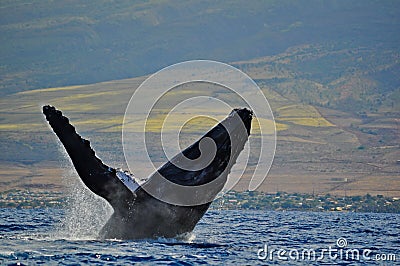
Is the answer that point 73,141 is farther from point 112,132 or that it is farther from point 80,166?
point 112,132

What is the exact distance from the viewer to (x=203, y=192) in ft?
54.1

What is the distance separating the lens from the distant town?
86.4 meters

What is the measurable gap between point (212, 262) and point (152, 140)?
438ft

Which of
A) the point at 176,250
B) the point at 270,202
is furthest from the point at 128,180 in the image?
the point at 270,202

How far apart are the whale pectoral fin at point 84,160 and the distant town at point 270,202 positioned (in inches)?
2544

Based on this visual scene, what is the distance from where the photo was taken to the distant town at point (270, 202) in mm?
86375

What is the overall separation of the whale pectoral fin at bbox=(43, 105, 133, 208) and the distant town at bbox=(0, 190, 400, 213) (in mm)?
64609

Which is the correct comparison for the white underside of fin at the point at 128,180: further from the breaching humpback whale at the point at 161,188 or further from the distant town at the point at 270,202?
the distant town at the point at 270,202

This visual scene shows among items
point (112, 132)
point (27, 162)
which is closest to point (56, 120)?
point (27, 162)

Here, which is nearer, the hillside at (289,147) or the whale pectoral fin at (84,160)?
the whale pectoral fin at (84,160)

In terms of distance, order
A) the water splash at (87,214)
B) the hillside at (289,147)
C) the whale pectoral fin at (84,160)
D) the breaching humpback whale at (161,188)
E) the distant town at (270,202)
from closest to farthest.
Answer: the whale pectoral fin at (84,160) → the breaching humpback whale at (161,188) → the water splash at (87,214) → the distant town at (270,202) → the hillside at (289,147)

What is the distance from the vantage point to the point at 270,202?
306 ft

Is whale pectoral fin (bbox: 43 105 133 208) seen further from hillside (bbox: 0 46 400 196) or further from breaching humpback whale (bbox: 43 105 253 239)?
hillside (bbox: 0 46 400 196)

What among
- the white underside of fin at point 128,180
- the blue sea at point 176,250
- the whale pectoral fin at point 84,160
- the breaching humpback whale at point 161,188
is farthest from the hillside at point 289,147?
the whale pectoral fin at point 84,160
